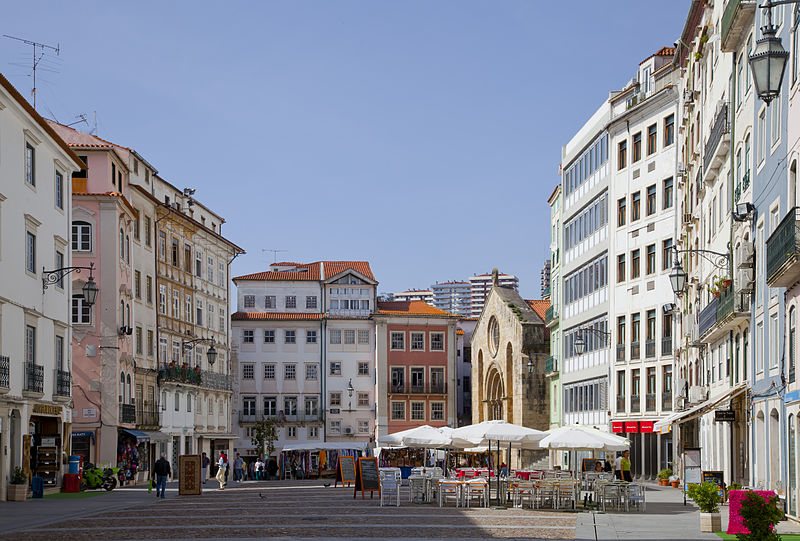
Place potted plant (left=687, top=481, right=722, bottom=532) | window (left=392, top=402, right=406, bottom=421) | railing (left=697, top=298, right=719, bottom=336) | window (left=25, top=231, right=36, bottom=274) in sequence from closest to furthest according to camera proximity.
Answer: potted plant (left=687, top=481, right=722, bottom=532), window (left=25, top=231, right=36, bottom=274), railing (left=697, top=298, right=719, bottom=336), window (left=392, top=402, right=406, bottom=421)

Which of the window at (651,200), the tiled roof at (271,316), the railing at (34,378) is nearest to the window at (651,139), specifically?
the window at (651,200)

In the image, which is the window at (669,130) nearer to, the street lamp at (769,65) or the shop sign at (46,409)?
the shop sign at (46,409)

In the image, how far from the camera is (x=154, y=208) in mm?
60375

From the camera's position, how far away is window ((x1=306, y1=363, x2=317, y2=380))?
89688 millimetres

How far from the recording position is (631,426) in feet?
178

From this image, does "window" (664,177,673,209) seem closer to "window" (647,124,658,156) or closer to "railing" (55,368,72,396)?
"window" (647,124,658,156)

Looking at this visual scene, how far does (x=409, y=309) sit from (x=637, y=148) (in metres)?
39.7

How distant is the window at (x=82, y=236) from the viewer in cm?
5200

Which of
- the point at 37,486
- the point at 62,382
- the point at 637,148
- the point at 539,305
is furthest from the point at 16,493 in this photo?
the point at 539,305

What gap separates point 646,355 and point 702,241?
11.2m

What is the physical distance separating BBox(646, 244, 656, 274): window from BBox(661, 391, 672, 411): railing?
5654 millimetres

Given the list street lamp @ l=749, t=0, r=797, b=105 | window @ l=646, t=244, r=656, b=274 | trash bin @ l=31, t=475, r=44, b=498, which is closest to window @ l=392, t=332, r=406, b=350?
window @ l=646, t=244, r=656, b=274

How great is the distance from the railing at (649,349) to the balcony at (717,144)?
14.7 metres

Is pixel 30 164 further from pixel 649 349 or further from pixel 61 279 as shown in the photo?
pixel 649 349
